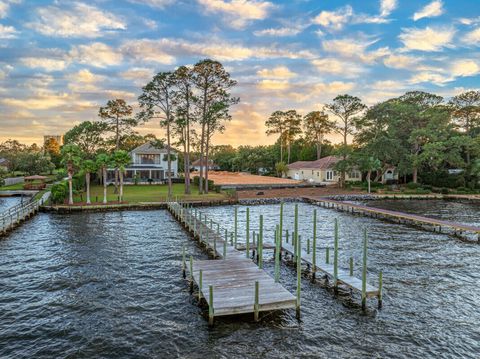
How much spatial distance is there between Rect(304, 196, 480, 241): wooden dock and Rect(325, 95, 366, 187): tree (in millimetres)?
18543

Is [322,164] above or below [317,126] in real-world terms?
below

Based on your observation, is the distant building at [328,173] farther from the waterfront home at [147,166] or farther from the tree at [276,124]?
the waterfront home at [147,166]

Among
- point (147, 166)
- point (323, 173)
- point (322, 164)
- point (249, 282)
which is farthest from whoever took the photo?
point (322, 164)

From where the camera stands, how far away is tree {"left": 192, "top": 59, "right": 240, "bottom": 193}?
50.5 m

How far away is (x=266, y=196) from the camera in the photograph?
54.5 meters

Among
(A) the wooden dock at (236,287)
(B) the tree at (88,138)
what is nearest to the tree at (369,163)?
(A) the wooden dock at (236,287)

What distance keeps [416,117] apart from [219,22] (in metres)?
50.4

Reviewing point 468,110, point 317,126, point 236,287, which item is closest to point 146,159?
point 317,126

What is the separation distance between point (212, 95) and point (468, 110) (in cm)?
5966

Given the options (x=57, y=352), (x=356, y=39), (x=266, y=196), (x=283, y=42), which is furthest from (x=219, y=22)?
(x=266, y=196)

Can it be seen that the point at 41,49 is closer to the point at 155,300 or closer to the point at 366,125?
the point at 155,300

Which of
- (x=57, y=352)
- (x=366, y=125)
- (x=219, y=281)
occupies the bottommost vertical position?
(x=57, y=352)

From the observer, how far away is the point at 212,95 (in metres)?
52.5

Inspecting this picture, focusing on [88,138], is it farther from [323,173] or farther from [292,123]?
[292,123]
